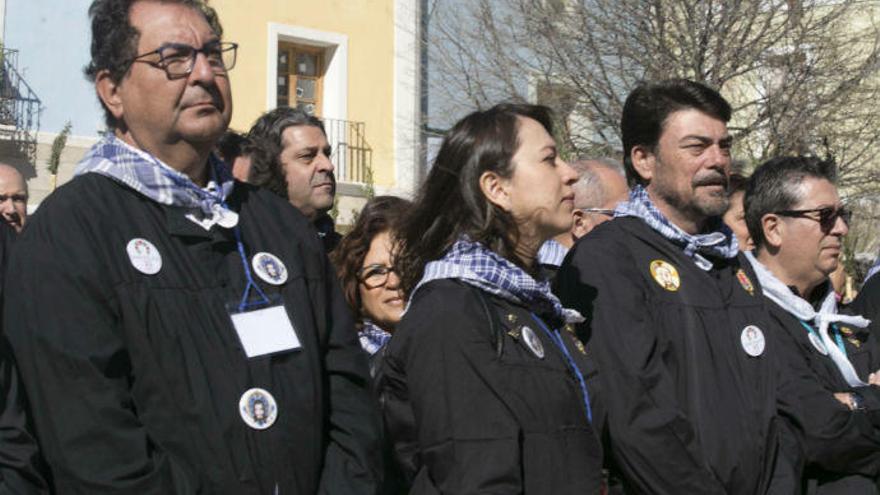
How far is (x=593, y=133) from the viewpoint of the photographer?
15.8m

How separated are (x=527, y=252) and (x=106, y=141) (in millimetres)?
1284

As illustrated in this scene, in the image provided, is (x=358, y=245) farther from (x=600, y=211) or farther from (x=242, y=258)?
(x=242, y=258)

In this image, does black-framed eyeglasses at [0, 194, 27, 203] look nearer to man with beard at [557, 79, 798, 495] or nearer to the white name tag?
man with beard at [557, 79, 798, 495]

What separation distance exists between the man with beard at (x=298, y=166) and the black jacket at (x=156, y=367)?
2632mm

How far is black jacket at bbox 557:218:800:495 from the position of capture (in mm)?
3887

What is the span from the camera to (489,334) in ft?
11.5

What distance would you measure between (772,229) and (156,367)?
121 inches

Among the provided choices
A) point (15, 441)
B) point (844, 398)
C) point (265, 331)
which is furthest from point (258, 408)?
point (844, 398)

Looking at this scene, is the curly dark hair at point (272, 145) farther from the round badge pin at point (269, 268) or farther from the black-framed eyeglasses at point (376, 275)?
the round badge pin at point (269, 268)

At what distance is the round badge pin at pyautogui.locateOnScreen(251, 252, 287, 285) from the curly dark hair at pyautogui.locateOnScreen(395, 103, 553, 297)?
68 cm

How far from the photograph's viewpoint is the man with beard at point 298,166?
233 inches

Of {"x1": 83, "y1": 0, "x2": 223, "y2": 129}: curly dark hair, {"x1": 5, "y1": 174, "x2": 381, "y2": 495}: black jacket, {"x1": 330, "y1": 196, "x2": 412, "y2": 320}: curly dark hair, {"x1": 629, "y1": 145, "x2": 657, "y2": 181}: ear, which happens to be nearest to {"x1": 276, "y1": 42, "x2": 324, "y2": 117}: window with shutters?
{"x1": 330, "y1": 196, "x2": 412, "y2": 320}: curly dark hair

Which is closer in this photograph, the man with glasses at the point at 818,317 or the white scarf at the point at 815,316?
the man with glasses at the point at 818,317

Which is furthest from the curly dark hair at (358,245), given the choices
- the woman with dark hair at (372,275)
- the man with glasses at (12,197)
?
the man with glasses at (12,197)
